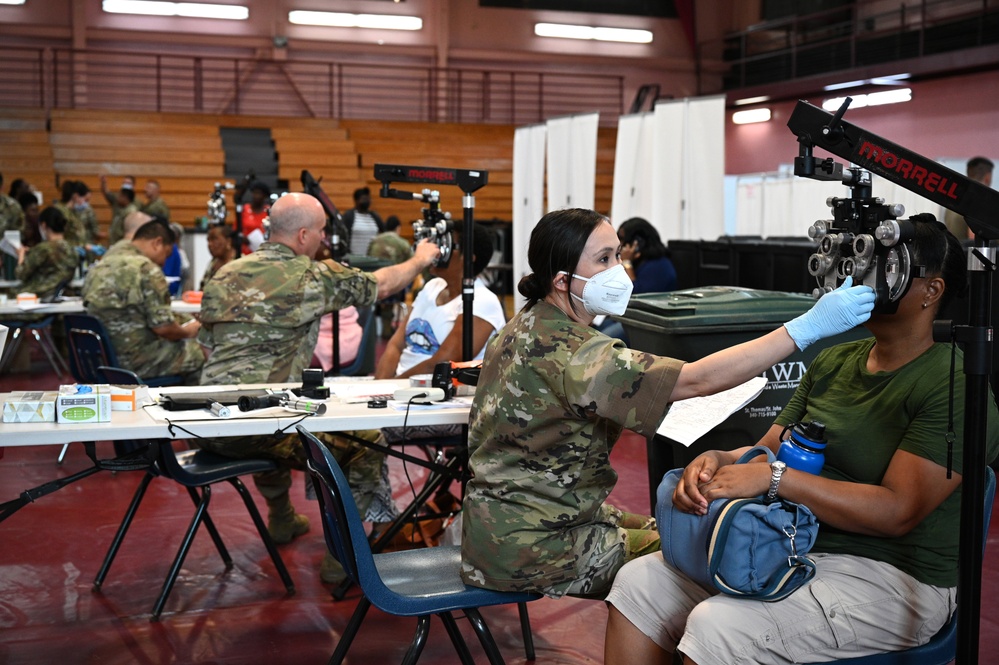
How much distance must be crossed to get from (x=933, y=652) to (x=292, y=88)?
15.1m

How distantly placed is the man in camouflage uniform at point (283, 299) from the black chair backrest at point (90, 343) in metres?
0.99

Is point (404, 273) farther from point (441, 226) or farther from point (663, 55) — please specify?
point (663, 55)

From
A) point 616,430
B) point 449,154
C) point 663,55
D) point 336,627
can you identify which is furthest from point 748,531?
point 663,55

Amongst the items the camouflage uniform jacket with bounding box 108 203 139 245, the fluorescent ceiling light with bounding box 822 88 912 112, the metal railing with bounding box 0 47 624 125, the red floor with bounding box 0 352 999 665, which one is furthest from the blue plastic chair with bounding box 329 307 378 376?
the metal railing with bounding box 0 47 624 125

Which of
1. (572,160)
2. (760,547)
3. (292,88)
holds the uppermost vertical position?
(292,88)

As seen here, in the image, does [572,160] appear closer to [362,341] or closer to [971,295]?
[362,341]

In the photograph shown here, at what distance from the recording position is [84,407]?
2596 mm

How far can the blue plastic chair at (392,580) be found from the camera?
6.51 ft

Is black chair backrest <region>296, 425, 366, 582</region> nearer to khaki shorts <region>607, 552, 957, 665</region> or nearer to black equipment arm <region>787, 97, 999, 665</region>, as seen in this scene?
khaki shorts <region>607, 552, 957, 665</region>

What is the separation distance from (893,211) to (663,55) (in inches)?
641

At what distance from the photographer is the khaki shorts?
1.77 meters

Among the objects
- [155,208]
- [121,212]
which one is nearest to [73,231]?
[121,212]

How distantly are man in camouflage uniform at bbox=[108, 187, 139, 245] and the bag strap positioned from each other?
9.00 meters

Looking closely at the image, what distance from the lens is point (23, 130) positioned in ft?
44.3
